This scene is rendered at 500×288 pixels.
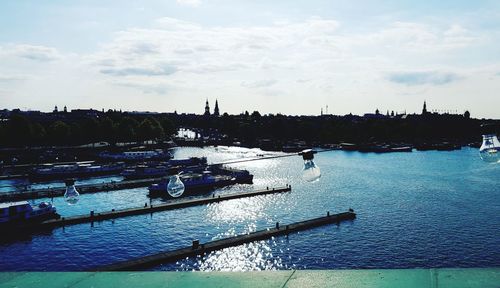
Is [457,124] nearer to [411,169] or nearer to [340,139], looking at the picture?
[340,139]

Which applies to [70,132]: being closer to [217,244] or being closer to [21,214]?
[21,214]

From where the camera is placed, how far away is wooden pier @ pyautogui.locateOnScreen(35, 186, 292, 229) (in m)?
41.5

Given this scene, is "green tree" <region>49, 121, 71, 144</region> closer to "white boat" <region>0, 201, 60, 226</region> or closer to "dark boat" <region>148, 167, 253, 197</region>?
"dark boat" <region>148, 167, 253, 197</region>

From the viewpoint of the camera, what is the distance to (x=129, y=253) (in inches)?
1316

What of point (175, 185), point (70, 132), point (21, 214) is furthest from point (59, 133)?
point (175, 185)

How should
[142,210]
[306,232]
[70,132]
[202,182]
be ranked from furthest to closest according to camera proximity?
1. [70,132]
2. [202,182]
3. [142,210]
4. [306,232]

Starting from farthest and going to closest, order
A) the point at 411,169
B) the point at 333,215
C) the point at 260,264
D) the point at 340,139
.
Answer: the point at 340,139 < the point at 411,169 < the point at 333,215 < the point at 260,264

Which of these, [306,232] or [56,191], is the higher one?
[56,191]

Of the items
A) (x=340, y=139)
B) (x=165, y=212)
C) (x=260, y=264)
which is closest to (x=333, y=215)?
(x=260, y=264)

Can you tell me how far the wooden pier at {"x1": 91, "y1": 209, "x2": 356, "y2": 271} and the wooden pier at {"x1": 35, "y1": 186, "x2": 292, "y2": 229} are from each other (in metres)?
13.5

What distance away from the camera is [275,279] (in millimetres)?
4820

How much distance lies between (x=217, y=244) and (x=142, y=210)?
49.0 feet

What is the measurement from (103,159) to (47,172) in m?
24.6

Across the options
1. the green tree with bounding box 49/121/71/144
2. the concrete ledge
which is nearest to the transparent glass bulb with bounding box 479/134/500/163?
the concrete ledge
